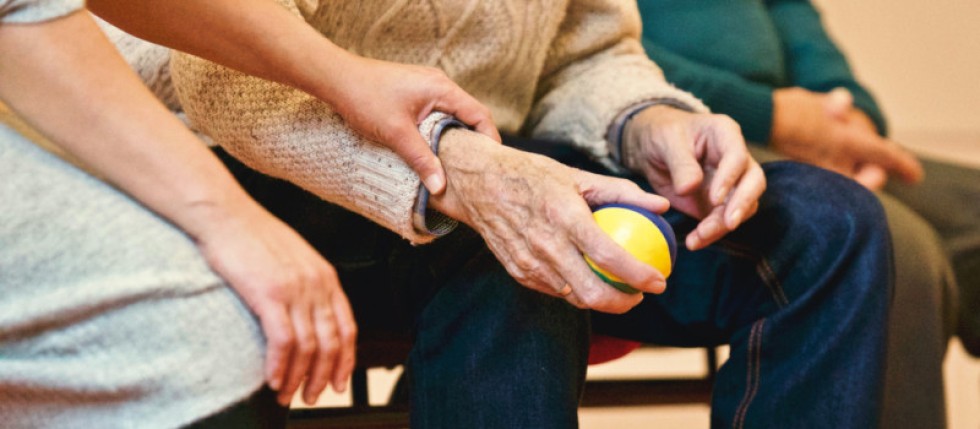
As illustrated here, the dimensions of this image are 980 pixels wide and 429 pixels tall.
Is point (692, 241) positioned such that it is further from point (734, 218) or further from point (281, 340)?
point (281, 340)

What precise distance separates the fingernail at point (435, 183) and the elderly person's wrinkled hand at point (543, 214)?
1cm

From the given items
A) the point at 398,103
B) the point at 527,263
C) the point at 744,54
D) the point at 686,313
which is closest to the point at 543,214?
the point at 527,263

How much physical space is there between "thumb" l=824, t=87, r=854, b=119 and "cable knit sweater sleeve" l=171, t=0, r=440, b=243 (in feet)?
3.11

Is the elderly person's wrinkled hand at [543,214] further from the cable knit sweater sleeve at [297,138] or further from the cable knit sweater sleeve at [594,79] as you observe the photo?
the cable knit sweater sleeve at [594,79]

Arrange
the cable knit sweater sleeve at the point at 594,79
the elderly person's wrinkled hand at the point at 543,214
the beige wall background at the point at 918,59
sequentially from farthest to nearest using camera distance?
the beige wall background at the point at 918,59 < the cable knit sweater sleeve at the point at 594,79 < the elderly person's wrinkled hand at the point at 543,214

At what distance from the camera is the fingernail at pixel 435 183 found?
2.42 feet

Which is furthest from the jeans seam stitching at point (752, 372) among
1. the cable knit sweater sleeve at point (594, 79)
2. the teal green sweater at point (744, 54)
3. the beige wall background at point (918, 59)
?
the beige wall background at point (918, 59)

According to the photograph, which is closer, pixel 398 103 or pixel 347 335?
pixel 347 335

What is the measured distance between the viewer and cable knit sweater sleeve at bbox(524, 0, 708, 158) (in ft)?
3.21

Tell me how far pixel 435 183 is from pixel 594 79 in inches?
13.5

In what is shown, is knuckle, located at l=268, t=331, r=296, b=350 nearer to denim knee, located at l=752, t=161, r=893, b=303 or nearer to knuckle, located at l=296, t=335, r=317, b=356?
knuckle, located at l=296, t=335, r=317, b=356

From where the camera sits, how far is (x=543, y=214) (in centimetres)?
69

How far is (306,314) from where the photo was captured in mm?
595

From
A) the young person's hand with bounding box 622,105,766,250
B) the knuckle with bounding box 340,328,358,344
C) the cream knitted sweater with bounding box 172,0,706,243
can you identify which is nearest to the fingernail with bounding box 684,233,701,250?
the young person's hand with bounding box 622,105,766,250
